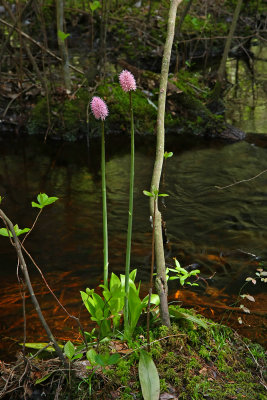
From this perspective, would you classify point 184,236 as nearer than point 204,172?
Yes

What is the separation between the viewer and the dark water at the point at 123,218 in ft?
10.4


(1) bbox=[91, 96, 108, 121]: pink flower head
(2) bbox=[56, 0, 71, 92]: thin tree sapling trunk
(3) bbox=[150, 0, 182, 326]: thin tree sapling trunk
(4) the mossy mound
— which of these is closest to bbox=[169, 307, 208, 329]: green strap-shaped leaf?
(4) the mossy mound

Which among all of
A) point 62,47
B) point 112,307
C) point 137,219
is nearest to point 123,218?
point 137,219

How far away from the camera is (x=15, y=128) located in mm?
7102

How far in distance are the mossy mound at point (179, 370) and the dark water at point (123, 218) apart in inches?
26.0

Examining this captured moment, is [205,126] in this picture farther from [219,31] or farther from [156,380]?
[156,380]

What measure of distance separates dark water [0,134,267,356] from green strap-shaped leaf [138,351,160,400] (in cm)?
96

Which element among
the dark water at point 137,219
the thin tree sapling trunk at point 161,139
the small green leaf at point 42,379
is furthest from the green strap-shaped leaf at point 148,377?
the dark water at point 137,219

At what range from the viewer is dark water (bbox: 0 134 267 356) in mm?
3184

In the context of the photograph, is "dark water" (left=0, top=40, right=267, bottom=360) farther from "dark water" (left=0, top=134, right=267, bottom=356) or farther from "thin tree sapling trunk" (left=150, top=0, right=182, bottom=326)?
"thin tree sapling trunk" (left=150, top=0, right=182, bottom=326)

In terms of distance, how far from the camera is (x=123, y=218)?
182 inches

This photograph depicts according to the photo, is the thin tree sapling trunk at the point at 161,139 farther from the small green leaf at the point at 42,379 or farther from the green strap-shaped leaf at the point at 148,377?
the small green leaf at the point at 42,379

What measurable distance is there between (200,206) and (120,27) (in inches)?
265

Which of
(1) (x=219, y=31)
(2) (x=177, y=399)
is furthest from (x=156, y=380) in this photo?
(1) (x=219, y=31)
